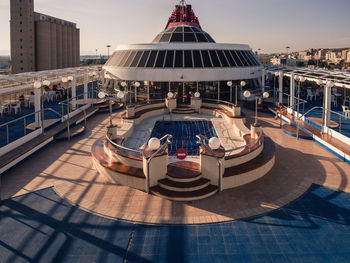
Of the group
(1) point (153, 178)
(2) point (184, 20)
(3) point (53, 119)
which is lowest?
(1) point (153, 178)

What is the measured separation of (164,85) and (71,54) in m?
79.1

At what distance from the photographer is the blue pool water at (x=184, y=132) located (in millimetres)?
14371

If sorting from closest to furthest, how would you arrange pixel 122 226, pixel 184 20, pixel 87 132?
pixel 122 226, pixel 87 132, pixel 184 20

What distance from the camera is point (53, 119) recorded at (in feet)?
64.3

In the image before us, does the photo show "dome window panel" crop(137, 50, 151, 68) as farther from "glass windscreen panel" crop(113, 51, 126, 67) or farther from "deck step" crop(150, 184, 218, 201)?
"deck step" crop(150, 184, 218, 201)

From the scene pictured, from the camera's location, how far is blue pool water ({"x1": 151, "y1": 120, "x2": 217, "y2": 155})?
14.4m

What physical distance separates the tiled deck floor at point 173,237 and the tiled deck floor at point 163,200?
0.48m

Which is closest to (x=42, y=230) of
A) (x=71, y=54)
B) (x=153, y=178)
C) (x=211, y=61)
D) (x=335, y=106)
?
(x=153, y=178)

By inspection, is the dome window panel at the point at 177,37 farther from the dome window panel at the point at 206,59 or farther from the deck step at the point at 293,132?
the deck step at the point at 293,132

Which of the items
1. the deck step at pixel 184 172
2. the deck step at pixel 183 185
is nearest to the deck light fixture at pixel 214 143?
the deck step at pixel 184 172

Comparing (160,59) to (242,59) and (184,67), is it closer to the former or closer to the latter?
(184,67)

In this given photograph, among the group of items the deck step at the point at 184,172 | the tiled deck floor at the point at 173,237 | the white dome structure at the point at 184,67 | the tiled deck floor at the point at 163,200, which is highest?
the white dome structure at the point at 184,67

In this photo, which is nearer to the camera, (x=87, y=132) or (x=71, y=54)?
(x=87, y=132)

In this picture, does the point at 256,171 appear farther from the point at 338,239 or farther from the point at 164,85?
the point at 164,85
